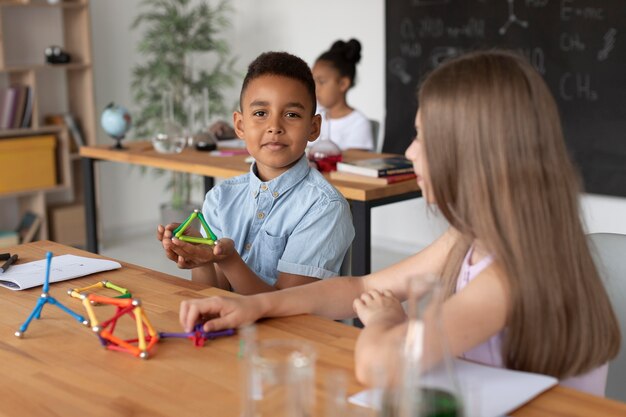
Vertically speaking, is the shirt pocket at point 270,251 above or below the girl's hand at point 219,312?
below

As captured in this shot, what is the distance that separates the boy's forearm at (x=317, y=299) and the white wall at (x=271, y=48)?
3143 millimetres

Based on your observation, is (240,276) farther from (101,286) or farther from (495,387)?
(495,387)

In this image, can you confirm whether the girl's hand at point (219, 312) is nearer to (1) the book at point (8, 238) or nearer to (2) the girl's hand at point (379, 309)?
(2) the girl's hand at point (379, 309)

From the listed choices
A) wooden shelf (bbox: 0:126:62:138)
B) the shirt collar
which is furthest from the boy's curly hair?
wooden shelf (bbox: 0:126:62:138)

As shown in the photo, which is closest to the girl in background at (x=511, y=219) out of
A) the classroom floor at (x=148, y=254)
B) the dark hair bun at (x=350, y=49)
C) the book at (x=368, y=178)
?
the book at (x=368, y=178)

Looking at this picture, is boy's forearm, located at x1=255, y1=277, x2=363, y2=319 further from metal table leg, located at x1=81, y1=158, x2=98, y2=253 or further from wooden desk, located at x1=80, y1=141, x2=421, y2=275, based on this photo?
metal table leg, located at x1=81, y1=158, x2=98, y2=253

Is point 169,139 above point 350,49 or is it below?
below

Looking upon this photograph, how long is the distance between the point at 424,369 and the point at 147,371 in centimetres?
52

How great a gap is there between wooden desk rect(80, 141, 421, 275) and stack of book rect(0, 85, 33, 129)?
103 centimetres

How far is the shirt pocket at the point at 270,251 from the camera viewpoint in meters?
2.02

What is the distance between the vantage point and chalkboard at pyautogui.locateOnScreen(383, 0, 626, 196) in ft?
13.0

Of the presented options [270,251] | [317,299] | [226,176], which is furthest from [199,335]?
[226,176]

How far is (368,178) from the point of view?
119 inches

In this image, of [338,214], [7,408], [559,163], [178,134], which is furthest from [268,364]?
[178,134]
